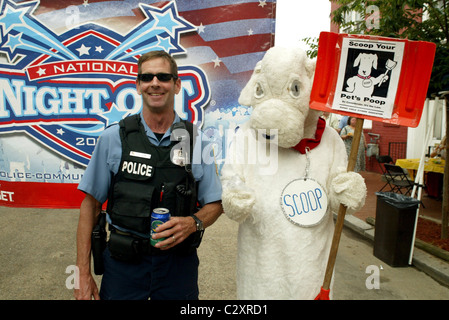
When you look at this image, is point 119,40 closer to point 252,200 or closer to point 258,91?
point 258,91

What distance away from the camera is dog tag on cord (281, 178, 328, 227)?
195 cm

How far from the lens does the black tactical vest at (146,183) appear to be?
198 cm

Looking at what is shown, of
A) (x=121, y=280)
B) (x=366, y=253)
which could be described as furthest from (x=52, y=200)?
(x=366, y=253)

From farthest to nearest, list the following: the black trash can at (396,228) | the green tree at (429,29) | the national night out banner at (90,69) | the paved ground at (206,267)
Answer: the black trash can at (396,228) → the green tree at (429,29) → the paved ground at (206,267) → the national night out banner at (90,69)

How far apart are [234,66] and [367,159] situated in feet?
33.8

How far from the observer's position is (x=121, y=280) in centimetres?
206

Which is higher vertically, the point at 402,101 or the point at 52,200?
the point at 402,101

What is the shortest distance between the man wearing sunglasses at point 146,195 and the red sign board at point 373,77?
90cm

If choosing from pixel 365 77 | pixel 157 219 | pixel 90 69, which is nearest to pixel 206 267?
pixel 157 219

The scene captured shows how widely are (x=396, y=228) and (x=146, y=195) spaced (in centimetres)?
378

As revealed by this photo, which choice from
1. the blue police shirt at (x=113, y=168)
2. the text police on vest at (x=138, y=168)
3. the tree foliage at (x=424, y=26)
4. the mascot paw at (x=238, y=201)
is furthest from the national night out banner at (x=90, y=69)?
the tree foliage at (x=424, y=26)

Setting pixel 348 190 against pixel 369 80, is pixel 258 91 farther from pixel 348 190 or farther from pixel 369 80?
pixel 348 190

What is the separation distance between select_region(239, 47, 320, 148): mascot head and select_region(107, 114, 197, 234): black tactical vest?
521mm

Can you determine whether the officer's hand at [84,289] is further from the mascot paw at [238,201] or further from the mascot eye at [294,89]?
the mascot eye at [294,89]
